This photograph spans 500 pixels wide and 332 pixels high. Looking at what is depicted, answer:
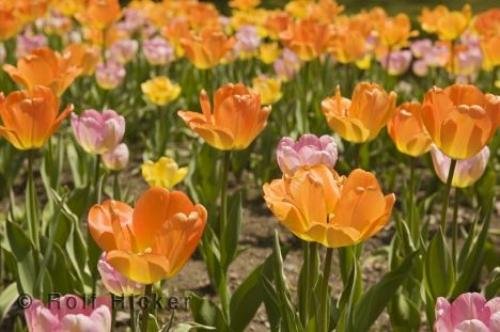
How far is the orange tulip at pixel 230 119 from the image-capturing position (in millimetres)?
2094

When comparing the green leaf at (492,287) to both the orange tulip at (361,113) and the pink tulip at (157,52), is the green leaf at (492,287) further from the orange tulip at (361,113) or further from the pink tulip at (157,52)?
the pink tulip at (157,52)

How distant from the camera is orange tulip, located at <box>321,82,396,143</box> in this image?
7.33 ft

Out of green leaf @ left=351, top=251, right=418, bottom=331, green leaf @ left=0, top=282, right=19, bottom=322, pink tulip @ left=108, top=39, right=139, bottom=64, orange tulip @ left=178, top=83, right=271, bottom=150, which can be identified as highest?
orange tulip @ left=178, top=83, right=271, bottom=150

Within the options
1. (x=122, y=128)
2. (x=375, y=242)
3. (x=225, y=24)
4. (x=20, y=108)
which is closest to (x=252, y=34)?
(x=225, y=24)

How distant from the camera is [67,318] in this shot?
131cm

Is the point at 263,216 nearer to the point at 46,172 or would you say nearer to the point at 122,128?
the point at 46,172

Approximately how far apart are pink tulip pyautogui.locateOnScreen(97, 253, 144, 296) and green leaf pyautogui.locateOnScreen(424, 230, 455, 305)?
840 mm

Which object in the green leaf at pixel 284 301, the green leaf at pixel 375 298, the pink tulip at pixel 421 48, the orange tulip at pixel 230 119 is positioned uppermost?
the orange tulip at pixel 230 119

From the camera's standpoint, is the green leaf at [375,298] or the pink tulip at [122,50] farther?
the pink tulip at [122,50]

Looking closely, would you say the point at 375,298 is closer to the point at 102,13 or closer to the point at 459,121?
the point at 459,121

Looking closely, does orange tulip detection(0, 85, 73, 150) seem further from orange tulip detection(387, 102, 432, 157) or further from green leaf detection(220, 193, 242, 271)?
orange tulip detection(387, 102, 432, 157)

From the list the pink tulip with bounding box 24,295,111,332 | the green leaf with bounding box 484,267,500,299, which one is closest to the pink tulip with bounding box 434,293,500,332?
the pink tulip with bounding box 24,295,111,332

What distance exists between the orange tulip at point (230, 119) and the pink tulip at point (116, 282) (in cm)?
51

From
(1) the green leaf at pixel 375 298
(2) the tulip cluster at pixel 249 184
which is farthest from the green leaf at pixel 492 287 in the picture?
(1) the green leaf at pixel 375 298
